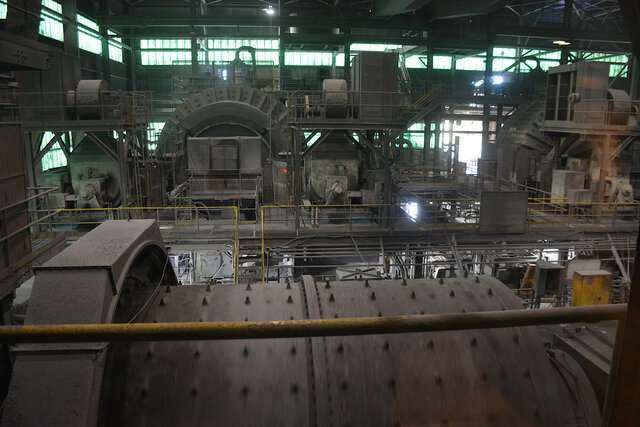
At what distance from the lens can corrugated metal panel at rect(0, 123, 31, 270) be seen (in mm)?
5535

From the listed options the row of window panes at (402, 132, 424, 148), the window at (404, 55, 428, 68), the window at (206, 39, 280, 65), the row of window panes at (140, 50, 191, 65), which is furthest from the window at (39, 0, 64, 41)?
the row of window panes at (402, 132, 424, 148)

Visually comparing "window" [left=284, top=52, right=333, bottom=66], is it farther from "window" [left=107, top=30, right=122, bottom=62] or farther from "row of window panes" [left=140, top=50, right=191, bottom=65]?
"window" [left=107, top=30, right=122, bottom=62]

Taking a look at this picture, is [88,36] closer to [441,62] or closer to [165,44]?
[165,44]

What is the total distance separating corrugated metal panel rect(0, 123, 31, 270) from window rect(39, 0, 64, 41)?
21.3 meters

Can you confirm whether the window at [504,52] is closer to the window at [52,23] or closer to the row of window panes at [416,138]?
the row of window panes at [416,138]

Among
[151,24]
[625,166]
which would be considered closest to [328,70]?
[151,24]

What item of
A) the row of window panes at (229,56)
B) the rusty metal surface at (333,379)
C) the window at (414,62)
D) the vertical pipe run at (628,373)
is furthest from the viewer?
the window at (414,62)

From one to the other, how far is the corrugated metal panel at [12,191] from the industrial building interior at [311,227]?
37 mm

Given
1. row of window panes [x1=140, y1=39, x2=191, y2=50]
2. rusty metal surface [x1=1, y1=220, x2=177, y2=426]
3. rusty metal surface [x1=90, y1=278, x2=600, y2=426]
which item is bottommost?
rusty metal surface [x1=90, y1=278, x2=600, y2=426]

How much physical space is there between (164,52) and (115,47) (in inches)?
135

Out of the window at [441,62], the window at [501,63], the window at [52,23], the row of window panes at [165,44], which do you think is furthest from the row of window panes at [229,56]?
the window at [501,63]

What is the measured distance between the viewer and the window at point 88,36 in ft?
92.0

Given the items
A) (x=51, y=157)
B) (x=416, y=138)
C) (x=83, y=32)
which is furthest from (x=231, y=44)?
(x=416, y=138)

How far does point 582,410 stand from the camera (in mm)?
3412
